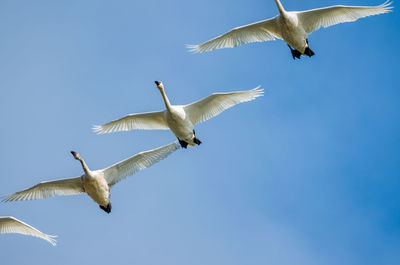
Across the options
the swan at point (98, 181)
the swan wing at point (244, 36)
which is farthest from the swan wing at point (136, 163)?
the swan wing at point (244, 36)

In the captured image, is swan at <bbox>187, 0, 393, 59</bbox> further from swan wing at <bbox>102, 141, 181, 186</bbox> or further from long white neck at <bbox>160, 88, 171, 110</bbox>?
swan wing at <bbox>102, 141, 181, 186</bbox>

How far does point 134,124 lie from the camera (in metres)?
31.3

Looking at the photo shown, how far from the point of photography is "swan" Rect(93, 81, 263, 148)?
2961cm

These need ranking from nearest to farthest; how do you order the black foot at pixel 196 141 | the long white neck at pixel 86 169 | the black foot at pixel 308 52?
the long white neck at pixel 86 169
the black foot at pixel 196 141
the black foot at pixel 308 52

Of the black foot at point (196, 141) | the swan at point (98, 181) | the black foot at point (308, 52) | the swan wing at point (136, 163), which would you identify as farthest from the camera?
the black foot at point (308, 52)

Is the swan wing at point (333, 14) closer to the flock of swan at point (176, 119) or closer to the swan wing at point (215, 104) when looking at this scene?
the flock of swan at point (176, 119)

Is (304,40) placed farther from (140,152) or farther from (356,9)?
(140,152)

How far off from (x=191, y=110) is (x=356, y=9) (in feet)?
25.2

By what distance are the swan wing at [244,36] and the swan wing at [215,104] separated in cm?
279

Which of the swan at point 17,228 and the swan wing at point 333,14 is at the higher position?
the swan wing at point 333,14

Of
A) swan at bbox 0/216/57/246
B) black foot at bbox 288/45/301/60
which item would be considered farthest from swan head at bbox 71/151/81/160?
black foot at bbox 288/45/301/60

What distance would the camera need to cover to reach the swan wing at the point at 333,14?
29.7m

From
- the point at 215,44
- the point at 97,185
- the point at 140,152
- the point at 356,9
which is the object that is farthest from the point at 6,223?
the point at 356,9

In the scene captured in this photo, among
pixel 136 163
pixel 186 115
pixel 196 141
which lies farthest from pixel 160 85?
pixel 136 163
